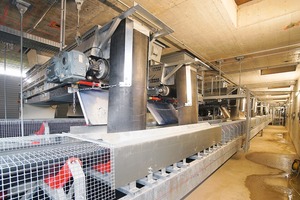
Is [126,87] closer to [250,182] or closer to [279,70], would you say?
[250,182]

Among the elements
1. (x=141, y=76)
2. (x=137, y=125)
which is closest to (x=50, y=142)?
(x=137, y=125)

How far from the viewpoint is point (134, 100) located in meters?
1.42

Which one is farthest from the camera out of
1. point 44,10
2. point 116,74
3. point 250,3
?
point 250,3

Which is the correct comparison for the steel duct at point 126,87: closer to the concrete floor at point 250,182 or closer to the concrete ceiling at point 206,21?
the concrete ceiling at point 206,21

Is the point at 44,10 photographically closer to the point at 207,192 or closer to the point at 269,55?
the point at 207,192

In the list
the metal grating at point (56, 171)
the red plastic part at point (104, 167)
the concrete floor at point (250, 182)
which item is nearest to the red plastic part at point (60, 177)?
the metal grating at point (56, 171)

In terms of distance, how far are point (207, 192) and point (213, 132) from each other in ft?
2.82

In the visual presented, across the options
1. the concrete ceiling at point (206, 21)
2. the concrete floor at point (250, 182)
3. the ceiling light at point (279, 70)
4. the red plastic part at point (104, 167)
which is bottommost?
the concrete floor at point (250, 182)

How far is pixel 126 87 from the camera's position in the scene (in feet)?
4.54

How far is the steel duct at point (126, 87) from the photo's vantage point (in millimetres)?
1371

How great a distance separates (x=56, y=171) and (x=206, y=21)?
2.62 meters

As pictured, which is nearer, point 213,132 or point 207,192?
point 207,192

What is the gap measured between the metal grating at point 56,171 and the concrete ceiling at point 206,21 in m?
1.90

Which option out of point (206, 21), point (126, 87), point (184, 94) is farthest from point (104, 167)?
point (206, 21)
